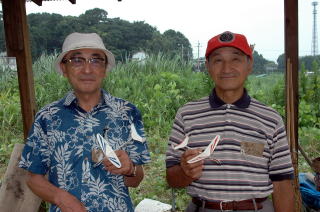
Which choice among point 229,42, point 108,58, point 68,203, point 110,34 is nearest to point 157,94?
point 110,34

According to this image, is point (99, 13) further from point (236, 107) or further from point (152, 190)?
point (236, 107)

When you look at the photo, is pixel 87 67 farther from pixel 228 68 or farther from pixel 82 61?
pixel 228 68

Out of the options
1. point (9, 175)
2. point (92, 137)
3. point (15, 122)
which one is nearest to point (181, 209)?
point (9, 175)

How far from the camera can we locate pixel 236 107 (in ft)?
5.26

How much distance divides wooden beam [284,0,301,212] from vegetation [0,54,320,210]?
188cm

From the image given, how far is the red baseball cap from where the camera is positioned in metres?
1.57

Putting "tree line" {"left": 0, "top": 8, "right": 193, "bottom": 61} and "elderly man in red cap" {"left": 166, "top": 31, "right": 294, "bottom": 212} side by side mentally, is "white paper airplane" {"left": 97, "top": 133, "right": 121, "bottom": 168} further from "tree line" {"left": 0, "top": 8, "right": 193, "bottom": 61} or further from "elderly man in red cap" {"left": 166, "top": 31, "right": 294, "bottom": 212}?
"tree line" {"left": 0, "top": 8, "right": 193, "bottom": 61}

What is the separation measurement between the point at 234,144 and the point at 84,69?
766 millimetres

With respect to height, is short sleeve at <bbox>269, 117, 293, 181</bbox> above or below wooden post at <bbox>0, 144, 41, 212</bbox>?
above

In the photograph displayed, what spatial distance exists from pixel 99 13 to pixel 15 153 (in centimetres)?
579

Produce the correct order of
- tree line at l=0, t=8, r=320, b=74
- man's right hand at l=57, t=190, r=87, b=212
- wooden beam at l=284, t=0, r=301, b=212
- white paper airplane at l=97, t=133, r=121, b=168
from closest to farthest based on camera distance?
white paper airplane at l=97, t=133, r=121, b=168
man's right hand at l=57, t=190, r=87, b=212
wooden beam at l=284, t=0, r=301, b=212
tree line at l=0, t=8, r=320, b=74

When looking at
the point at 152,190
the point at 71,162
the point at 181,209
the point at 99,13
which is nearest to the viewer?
the point at 71,162

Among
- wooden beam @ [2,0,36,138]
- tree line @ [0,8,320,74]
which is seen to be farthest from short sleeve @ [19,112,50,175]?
tree line @ [0,8,320,74]

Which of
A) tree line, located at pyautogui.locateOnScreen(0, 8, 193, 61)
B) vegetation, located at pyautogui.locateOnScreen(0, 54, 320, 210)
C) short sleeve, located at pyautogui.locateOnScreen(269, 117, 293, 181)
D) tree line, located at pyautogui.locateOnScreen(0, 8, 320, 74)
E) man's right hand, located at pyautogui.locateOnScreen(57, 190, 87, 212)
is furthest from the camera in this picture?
tree line, located at pyautogui.locateOnScreen(0, 8, 193, 61)
